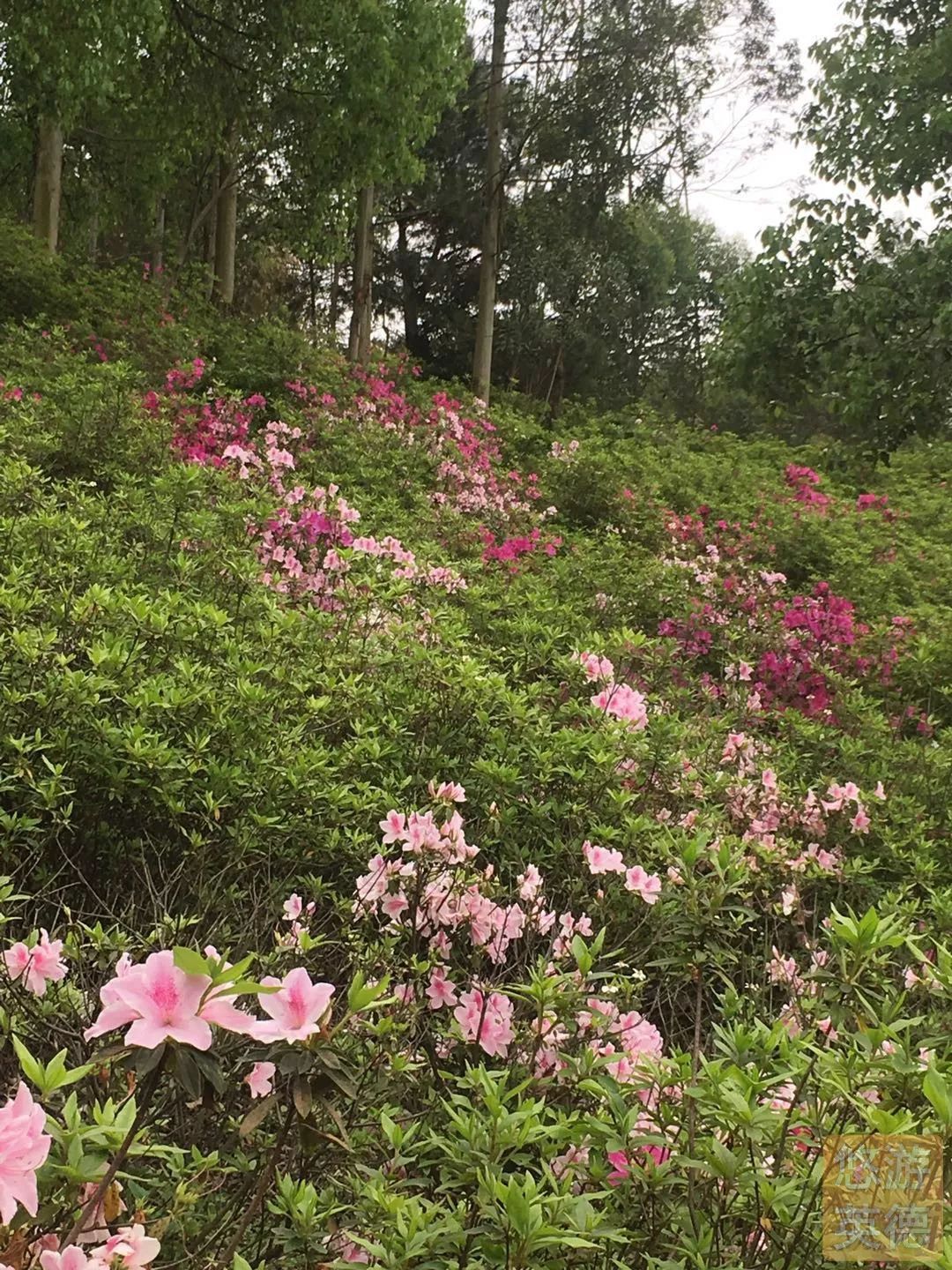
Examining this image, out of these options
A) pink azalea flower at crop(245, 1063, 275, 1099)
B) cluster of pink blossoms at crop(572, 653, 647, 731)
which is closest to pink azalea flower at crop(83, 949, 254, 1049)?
pink azalea flower at crop(245, 1063, 275, 1099)

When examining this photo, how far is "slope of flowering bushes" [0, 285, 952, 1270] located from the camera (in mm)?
1126

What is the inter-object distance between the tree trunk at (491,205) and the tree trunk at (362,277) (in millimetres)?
2007

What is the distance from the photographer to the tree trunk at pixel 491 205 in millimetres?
13305

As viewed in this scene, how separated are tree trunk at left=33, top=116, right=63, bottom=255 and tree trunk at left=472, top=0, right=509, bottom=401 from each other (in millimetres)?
5923

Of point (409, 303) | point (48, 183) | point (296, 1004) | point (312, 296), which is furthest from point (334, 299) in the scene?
point (296, 1004)

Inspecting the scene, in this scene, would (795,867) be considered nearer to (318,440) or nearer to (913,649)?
(913,649)

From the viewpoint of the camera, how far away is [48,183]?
10875mm

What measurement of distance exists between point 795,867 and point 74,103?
865 centimetres

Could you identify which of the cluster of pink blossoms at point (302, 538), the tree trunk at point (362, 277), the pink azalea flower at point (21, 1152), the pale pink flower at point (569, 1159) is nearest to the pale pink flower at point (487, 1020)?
the pale pink flower at point (569, 1159)

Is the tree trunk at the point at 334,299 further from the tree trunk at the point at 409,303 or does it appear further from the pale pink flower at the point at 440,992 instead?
the pale pink flower at the point at 440,992

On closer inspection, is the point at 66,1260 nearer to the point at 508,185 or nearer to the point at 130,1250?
the point at 130,1250

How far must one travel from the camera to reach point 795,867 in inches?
97.4

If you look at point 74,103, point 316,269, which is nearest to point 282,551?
point 74,103
